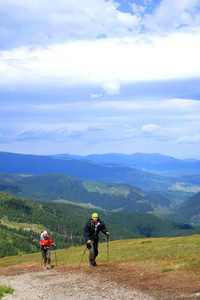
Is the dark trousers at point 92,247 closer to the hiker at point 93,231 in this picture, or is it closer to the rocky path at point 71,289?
the hiker at point 93,231

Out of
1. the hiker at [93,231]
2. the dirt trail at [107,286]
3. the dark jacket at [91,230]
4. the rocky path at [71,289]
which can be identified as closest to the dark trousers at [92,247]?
the hiker at [93,231]

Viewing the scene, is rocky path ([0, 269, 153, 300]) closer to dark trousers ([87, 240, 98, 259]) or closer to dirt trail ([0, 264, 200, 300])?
dirt trail ([0, 264, 200, 300])

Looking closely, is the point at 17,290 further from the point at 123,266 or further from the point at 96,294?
the point at 123,266

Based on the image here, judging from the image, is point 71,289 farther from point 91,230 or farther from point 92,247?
point 91,230

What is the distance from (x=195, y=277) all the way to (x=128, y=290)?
5.27 meters

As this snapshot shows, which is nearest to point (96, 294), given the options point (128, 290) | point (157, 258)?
point (128, 290)

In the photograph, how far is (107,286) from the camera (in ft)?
67.5

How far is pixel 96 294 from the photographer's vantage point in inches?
744

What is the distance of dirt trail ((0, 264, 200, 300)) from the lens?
17.9m

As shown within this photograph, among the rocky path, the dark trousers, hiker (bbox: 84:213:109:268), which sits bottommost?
the rocky path

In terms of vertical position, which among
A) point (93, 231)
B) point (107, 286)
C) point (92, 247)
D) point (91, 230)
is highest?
point (91, 230)

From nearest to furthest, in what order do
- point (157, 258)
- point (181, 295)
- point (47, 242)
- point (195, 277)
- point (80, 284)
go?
point (181, 295) → point (195, 277) → point (80, 284) → point (157, 258) → point (47, 242)

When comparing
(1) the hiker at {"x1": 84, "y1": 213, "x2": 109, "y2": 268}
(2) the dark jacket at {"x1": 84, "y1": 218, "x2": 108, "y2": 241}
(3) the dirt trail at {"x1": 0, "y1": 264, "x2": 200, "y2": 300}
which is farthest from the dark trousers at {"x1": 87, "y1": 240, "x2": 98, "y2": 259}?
(3) the dirt trail at {"x1": 0, "y1": 264, "x2": 200, "y2": 300}

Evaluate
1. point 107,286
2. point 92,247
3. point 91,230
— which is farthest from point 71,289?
point 91,230
